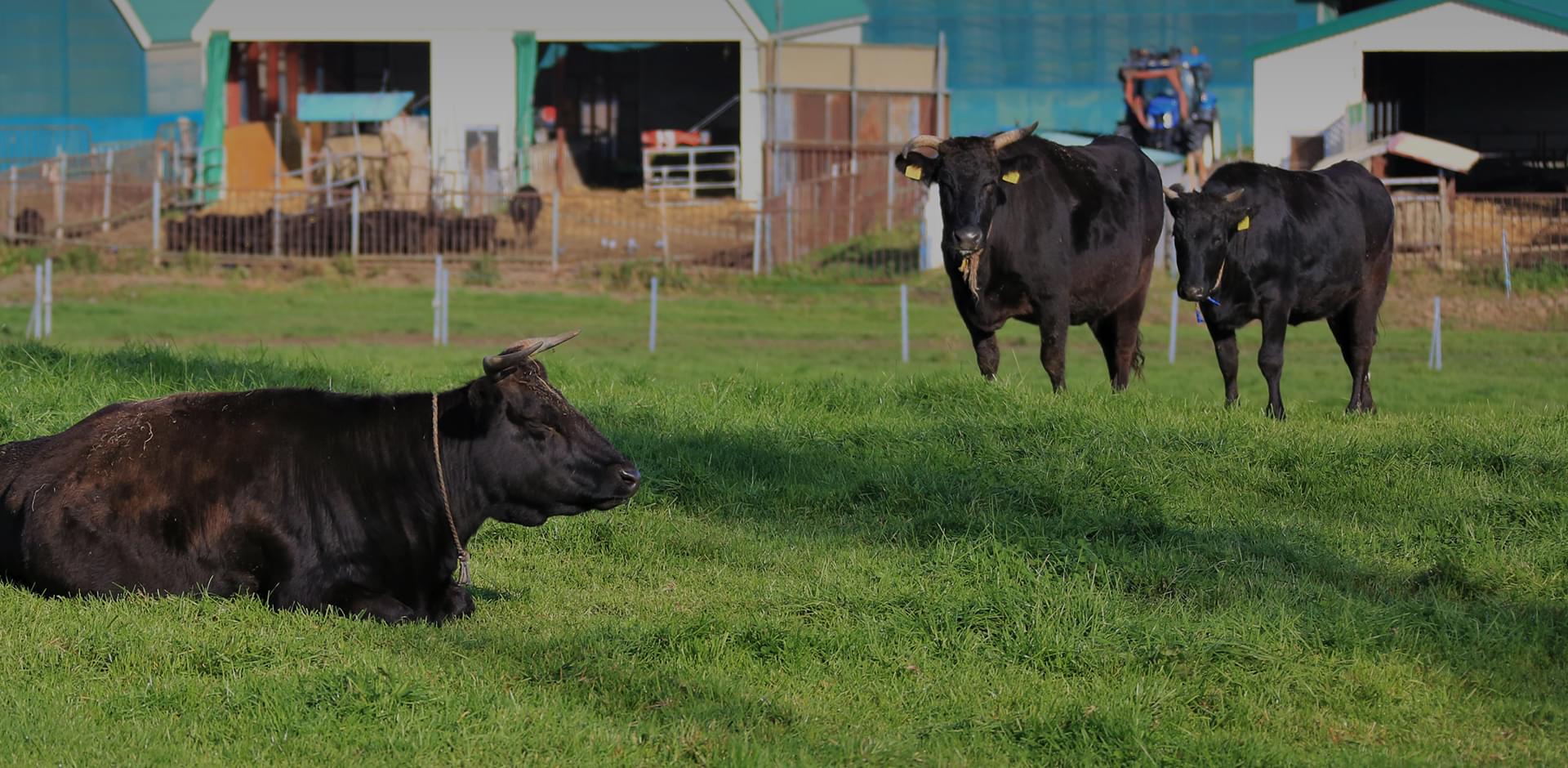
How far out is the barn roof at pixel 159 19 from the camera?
42.2 m

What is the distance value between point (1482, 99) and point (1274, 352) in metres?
36.4

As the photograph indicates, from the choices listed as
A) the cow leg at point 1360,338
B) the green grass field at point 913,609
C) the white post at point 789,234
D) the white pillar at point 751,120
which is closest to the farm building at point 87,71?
the white pillar at point 751,120

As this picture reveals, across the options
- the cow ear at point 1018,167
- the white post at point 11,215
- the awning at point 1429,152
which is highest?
the awning at point 1429,152

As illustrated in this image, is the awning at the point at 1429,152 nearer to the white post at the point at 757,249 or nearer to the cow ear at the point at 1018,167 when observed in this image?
the white post at the point at 757,249

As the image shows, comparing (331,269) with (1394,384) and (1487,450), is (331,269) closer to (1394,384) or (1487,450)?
(1394,384)

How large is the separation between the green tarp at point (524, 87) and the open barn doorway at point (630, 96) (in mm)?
5835

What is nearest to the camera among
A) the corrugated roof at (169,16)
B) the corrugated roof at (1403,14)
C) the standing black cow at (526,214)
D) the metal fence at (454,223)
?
the metal fence at (454,223)

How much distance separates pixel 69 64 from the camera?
142 ft

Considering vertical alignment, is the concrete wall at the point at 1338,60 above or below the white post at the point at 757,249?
above

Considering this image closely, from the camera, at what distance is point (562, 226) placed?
119ft

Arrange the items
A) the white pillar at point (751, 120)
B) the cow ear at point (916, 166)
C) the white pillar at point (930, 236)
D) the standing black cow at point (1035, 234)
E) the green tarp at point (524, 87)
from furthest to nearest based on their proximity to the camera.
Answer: the green tarp at point (524, 87) → the white pillar at point (751, 120) → the white pillar at point (930, 236) → the cow ear at point (916, 166) → the standing black cow at point (1035, 234)

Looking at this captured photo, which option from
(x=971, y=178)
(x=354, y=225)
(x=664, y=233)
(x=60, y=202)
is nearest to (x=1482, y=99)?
(x=664, y=233)

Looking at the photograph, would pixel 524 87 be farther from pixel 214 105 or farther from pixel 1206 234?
pixel 1206 234

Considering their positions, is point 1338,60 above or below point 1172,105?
above
